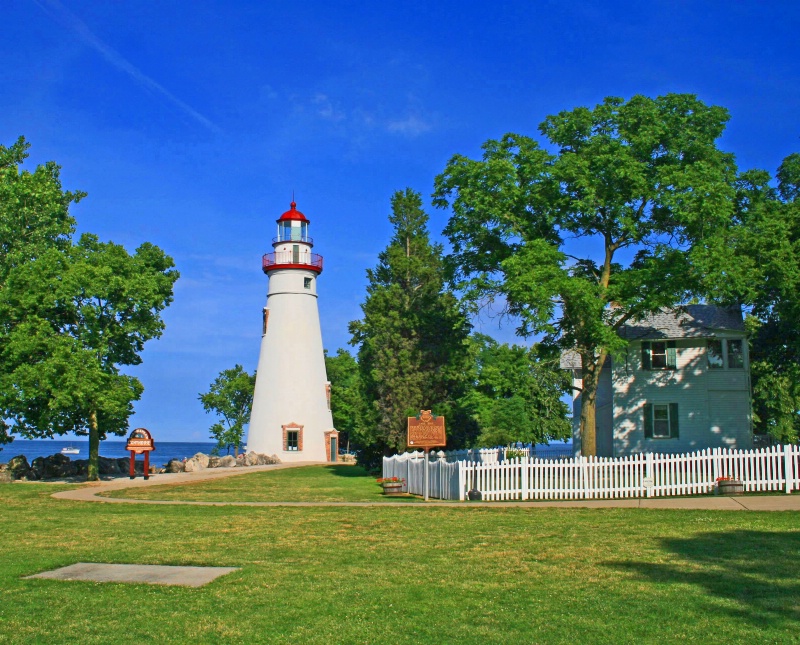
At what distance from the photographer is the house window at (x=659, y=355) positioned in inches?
1267

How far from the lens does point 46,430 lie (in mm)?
30766

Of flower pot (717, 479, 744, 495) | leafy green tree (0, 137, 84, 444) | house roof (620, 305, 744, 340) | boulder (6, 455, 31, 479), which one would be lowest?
boulder (6, 455, 31, 479)

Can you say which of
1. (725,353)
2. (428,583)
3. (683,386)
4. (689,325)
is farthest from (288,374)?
(428,583)

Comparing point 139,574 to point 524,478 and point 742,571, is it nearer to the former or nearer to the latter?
point 742,571

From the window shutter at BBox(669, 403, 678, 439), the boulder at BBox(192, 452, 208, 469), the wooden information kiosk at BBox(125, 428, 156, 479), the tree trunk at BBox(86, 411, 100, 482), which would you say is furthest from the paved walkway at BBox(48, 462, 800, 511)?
the boulder at BBox(192, 452, 208, 469)

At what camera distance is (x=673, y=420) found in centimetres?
3219

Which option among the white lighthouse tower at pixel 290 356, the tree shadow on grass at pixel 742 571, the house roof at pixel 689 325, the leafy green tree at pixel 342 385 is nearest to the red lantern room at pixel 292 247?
the white lighthouse tower at pixel 290 356

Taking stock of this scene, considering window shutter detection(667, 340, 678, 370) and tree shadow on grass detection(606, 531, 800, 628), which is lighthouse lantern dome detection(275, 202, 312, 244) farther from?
tree shadow on grass detection(606, 531, 800, 628)

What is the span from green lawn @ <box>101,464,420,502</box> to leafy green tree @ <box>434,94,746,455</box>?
25.8 feet

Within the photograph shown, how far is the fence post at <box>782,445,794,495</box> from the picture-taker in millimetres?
21328

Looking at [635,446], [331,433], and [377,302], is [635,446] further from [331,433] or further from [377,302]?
[331,433]

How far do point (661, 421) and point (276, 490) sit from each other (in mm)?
16397

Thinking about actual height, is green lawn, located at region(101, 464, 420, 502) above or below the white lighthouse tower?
below

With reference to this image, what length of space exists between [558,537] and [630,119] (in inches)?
698
